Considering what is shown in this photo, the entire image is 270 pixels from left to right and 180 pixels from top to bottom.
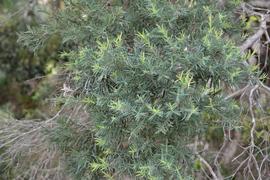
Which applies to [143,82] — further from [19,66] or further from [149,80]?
[19,66]

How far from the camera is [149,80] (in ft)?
5.21

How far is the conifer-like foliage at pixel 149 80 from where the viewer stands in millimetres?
1557

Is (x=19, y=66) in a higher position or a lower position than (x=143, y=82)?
lower

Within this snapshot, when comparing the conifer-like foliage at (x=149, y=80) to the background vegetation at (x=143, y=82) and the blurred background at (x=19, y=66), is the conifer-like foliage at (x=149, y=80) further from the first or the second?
the blurred background at (x=19, y=66)

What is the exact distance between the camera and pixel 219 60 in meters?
1.59

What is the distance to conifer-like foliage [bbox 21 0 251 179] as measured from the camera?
5.11 feet

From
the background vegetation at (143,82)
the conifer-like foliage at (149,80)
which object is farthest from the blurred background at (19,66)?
the conifer-like foliage at (149,80)

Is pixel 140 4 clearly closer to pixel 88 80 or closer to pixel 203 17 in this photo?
pixel 203 17

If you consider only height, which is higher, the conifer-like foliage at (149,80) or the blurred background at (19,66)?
the conifer-like foliage at (149,80)

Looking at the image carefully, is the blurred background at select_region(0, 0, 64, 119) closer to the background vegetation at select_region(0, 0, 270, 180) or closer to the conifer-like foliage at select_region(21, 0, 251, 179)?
the background vegetation at select_region(0, 0, 270, 180)

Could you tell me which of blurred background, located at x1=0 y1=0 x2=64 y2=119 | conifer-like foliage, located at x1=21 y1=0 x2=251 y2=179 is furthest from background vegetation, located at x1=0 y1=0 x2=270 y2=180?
blurred background, located at x1=0 y1=0 x2=64 y2=119

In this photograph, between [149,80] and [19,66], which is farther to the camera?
[19,66]

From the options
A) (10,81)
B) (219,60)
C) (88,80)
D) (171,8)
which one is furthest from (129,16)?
(10,81)

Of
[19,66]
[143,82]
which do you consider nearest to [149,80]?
[143,82]
